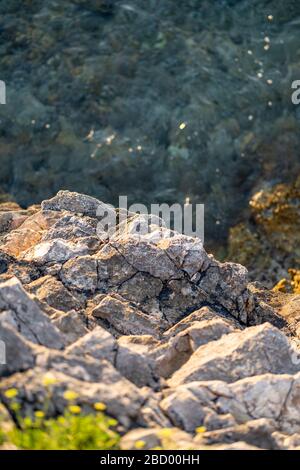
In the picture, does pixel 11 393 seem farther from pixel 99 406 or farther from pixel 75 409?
pixel 99 406

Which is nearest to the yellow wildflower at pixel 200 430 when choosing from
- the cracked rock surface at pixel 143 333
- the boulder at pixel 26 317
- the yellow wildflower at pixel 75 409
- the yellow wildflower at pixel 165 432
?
the cracked rock surface at pixel 143 333

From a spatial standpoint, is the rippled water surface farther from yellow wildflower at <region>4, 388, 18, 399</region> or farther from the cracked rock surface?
yellow wildflower at <region>4, 388, 18, 399</region>

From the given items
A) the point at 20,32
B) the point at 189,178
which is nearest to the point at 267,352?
the point at 189,178

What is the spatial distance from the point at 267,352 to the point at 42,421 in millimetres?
3122

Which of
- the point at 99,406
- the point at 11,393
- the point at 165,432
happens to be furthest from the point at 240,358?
the point at 11,393

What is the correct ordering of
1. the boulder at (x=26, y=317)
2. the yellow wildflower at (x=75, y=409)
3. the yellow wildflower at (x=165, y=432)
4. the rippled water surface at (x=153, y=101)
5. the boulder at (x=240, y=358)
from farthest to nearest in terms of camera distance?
the rippled water surface at (x=153, y=101) → the boulder at (x=240, y=358) → the boulder at (x=26, y=317) → the yellow wildflower at (x=165, y=432) → the yellow wildflower at (x=75, y=409)

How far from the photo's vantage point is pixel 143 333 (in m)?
11.5

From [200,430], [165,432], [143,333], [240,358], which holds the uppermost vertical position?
[165,432]

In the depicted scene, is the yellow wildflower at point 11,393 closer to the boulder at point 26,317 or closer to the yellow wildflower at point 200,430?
the boulder at point 26,317

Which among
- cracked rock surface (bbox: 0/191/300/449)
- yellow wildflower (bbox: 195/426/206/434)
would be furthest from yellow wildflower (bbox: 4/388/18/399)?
yellow wildflower (bbox: 195/426/206/434)

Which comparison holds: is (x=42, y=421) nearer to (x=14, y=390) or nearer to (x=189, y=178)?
(x=14, y=390)

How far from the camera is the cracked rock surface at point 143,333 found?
8.53 m
